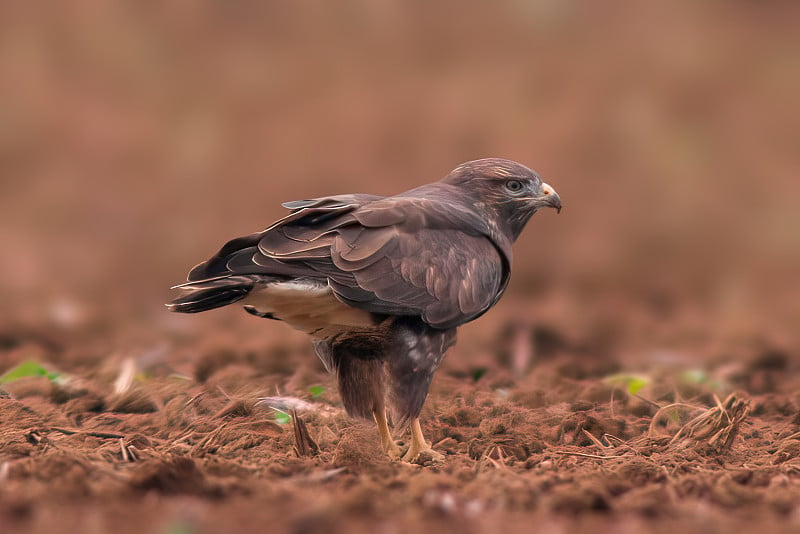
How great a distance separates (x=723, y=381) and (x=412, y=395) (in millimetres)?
3306

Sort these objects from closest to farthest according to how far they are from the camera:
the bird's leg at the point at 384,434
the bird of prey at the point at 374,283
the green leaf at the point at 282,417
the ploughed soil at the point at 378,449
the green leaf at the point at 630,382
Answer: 1. the ploughed soil at the point at 378,449
2. the bird of prey at the point at 374,283
3. the bird's leg at the point at 384,434
4. the green leaf at the point at 282,417
5. the green leaf at the point at 630,382

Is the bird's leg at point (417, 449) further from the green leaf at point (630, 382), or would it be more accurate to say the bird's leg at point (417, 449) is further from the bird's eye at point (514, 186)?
the green leaf at point (630, 382)

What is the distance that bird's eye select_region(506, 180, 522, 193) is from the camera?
5.76m

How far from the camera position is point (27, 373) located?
665 centimetres

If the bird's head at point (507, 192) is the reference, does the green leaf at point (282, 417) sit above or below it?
below

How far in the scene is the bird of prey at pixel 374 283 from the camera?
190 inches

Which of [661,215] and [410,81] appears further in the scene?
[410,81]

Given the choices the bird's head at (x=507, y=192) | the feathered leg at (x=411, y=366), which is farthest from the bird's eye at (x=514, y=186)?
the feathered leg at (x=411, y=366)

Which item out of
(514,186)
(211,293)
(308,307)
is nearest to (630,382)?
(514,186)

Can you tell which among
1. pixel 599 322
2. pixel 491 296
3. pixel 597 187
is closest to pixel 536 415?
pixel 491 296

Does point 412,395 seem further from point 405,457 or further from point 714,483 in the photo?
point 714,483

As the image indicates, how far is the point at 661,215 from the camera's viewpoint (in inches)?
482

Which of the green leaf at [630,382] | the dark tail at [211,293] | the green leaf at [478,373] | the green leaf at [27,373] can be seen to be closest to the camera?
the dark tail at [211,293]

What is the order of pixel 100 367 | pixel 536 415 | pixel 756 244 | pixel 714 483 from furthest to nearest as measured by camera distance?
pixel 756 244 → pixel 100 367 → pixel 536 415 → pixel 714 483
